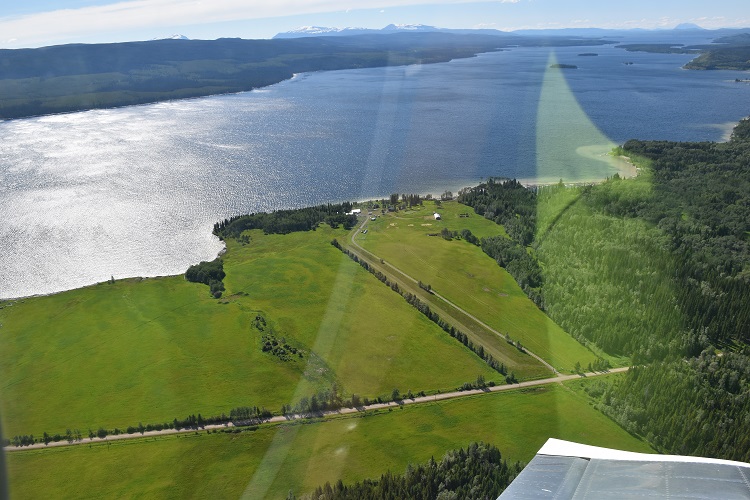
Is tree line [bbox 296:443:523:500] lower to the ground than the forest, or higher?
lower

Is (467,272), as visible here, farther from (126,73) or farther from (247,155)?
(126,73)

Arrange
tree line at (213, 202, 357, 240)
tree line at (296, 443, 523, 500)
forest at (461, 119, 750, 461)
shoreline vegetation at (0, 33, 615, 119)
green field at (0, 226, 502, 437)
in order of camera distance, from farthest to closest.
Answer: shoreline vegetation at (0, 33, 615, 119) → tree line at (213, 202, 357, 240) → green field at (0, 226, 502, 437) → forest at (461, 119, 750, 461) → tree line at (296, 443, 523, 500)

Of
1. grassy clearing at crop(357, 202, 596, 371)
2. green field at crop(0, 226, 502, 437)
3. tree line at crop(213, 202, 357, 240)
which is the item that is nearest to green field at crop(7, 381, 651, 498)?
green field at crop(0, 226, 502, 437)

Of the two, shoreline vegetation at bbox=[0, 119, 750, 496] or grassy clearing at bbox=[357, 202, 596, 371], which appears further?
grassy clearing at bbox=[357, 202, 596, 371]

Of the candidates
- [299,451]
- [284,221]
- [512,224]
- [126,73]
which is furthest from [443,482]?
[126,73]

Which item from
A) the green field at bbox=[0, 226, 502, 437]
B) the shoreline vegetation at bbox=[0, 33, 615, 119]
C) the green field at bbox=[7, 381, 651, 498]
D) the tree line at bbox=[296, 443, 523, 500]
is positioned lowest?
the green field at bbox=[7, 381, 651, 498]

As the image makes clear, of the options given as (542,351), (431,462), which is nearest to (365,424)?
(431,462)

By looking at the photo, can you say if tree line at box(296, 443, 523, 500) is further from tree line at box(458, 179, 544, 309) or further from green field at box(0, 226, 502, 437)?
tree line at box(458, 179, 544, 309)
